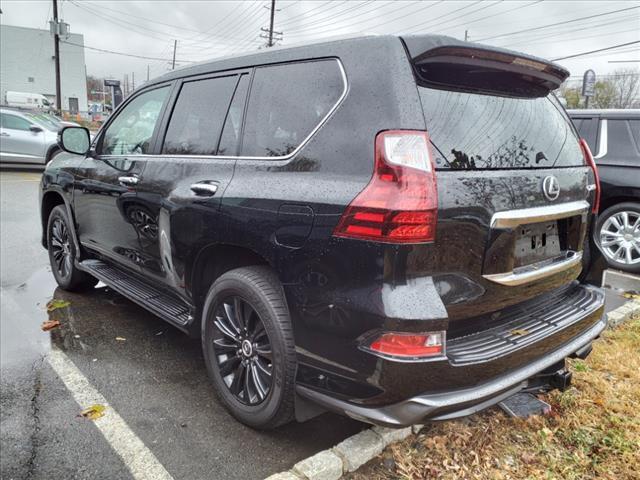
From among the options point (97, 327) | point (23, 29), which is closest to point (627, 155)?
point (97, 327)

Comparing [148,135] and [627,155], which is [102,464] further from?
[627,155]

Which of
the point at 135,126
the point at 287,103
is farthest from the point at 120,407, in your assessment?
the point at 135,126

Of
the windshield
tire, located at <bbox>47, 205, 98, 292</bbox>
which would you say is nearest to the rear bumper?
tire, located at <bbox>47, 205, 98, 292</bbox>

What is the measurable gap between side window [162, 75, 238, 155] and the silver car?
39.8ft

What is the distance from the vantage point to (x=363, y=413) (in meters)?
2.03

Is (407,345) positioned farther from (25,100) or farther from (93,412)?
(25,100)

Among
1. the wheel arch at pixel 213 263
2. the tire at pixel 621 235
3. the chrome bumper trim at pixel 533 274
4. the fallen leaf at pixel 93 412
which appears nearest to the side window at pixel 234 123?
the wheel arch at pixel 213 263

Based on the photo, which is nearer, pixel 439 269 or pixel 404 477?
pixel 439 269

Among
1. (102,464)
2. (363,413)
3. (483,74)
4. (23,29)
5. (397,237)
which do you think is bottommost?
(102,464)

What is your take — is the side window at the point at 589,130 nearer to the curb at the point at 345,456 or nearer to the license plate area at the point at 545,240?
the license plate area at the point at 545,240

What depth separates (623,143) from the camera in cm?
593

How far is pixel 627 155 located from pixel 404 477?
5272 millimetres

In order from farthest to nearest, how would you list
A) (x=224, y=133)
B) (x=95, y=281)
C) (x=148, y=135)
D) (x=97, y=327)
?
(x=95, y=281)
(x=97, y=327)
(x=148, y=135)
(x=224, y=133)

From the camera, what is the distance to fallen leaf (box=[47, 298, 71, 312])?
4.36 metres
